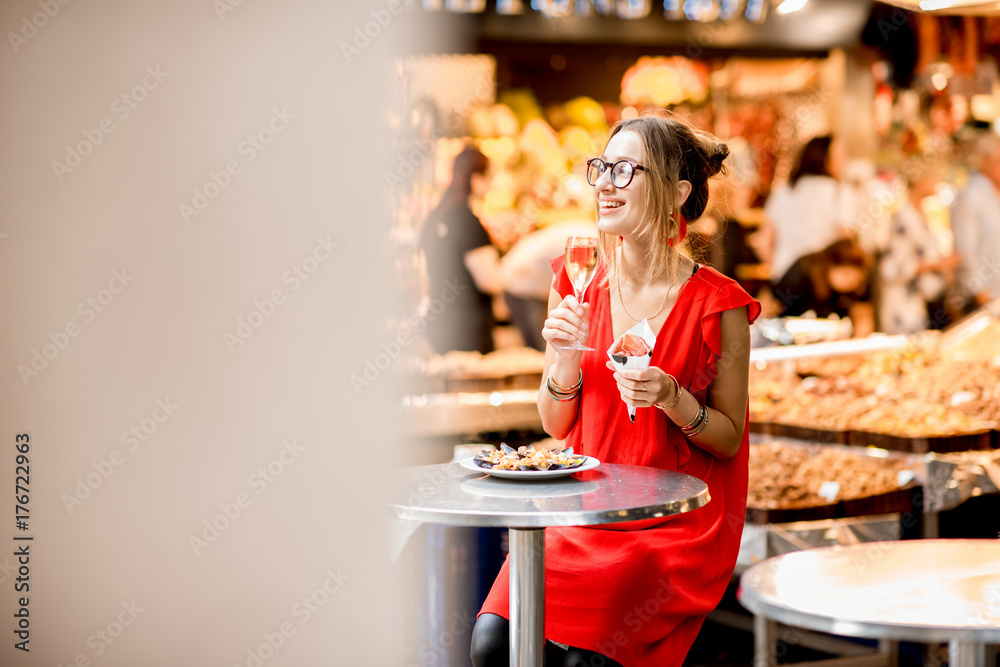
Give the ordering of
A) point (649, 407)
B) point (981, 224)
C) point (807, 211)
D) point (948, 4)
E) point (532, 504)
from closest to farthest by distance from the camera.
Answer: point (532, 504), point (649, 407), point (948, 4), point (981, 224), point (807, 211)

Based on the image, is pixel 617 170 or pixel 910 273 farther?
pixel 910 273

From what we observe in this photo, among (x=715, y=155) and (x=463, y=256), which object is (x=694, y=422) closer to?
(x=715, y=155)

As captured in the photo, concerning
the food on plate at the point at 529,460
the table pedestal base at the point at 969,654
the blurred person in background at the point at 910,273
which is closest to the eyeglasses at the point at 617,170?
the food on plate at the point at 529,460

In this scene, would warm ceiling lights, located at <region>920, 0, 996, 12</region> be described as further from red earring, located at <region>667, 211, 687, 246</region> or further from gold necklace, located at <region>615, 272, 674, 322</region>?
gold necklace, located at <region>615, 272, 674, 322</region>

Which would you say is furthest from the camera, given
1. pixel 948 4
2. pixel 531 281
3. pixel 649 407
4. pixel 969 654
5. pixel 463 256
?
pixel 531 281

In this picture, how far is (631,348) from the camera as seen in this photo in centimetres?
187

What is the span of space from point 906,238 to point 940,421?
11.9 feet

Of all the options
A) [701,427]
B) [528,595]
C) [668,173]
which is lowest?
[528,595]

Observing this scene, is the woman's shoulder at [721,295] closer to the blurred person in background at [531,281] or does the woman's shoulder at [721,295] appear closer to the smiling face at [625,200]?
the smiling face at [625,200]

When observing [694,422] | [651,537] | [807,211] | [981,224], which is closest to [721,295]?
[694,422]

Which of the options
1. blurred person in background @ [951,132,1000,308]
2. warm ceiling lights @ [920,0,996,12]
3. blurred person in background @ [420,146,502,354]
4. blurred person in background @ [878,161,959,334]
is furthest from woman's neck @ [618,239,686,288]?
blurred person in background @ [878,161,959,334]

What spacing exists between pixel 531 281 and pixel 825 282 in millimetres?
2473

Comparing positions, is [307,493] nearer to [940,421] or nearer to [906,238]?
[940,421]

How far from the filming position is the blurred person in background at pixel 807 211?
6.34 meters
